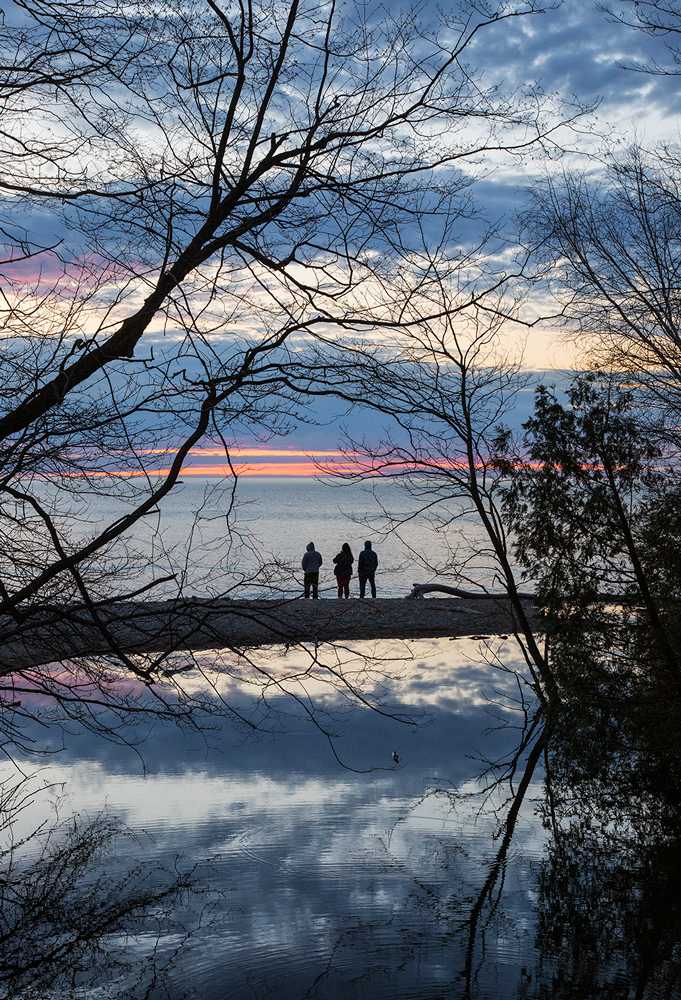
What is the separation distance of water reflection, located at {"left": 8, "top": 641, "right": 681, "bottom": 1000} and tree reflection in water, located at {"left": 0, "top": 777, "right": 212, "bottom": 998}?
0.03 m

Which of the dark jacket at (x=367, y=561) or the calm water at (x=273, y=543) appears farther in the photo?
the dark jacket at (x=367, y=561)

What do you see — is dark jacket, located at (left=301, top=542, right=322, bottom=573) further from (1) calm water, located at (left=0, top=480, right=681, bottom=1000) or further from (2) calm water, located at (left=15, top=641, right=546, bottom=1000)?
(1) calm water, located at (left=0, top=480, right=681, bottom=1000)

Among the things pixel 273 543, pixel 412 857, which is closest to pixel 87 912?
pixel 412 857

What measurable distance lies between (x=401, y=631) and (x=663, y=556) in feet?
41.6

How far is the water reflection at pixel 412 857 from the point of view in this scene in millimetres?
5383

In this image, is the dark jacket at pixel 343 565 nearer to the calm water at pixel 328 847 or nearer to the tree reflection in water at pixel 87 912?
the calm water at pixel 328 847

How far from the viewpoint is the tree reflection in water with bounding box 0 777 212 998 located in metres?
5.19

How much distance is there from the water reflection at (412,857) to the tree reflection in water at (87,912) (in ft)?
0.11

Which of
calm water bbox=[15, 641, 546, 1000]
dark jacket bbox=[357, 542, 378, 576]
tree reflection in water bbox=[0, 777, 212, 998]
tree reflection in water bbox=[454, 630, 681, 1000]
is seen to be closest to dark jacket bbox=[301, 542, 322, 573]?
dark jacket bbox=[357, 542, 378, 576]

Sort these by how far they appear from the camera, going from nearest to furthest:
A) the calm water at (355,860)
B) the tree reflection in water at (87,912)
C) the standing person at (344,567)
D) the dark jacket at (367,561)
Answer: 1. the tree reflection in water at (87,912)
2. the calm water at (355,860)
3. the standing person at (344,567)
4. the dark jacket at (367,561)

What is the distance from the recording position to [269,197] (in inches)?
204

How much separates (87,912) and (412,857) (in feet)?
8.58

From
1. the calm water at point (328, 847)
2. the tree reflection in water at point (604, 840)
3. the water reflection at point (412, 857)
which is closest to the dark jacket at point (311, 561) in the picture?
the calm water at point (328, 847)

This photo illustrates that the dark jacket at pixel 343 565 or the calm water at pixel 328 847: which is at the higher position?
the dark jacket at pixel 343 565
